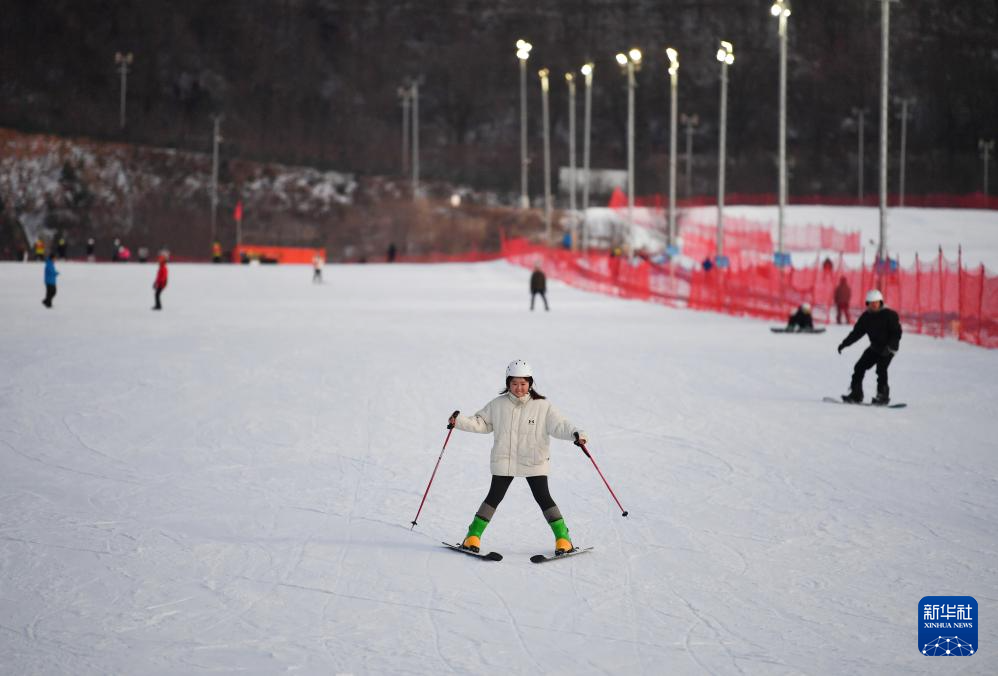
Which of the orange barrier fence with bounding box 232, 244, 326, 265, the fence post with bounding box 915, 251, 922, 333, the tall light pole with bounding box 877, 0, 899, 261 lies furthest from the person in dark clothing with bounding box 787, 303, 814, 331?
the orange barrier fence with bounding box 232, 244, 326, 265

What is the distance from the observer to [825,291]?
35312 millimetres

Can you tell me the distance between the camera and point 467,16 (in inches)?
6471

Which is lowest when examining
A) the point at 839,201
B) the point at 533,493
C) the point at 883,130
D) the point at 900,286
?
the point at 533,493

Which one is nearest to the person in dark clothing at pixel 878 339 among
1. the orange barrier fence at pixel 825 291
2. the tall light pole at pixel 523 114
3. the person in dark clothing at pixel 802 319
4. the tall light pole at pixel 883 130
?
the orange barrier fence at pixel 825 291

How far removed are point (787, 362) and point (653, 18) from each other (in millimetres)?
149143

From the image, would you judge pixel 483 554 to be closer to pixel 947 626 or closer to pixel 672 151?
pixel 947 626

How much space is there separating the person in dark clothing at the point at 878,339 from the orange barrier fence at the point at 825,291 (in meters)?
10.0

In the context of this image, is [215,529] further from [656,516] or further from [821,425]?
[821,425]

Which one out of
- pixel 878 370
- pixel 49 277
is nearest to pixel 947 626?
pixel 878 370

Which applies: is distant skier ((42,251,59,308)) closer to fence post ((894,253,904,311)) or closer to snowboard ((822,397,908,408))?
fence post ((894,253,904,311))

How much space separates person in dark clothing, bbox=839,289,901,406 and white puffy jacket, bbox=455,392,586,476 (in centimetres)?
886

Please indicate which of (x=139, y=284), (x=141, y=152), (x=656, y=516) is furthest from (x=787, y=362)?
(x=141, y=152)

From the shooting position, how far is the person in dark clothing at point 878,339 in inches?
653

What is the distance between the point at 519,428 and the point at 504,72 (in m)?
153
